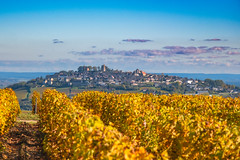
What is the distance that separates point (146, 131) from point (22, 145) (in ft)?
22.4

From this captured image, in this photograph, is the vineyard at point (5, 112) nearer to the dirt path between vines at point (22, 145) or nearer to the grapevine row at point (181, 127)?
the dirt path between vines at point (22, 145)

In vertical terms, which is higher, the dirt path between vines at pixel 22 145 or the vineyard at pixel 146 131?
the vineyard at pixel 146 131

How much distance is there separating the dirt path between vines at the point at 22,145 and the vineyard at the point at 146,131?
3.96 feet

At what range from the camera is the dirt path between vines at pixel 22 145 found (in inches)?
431

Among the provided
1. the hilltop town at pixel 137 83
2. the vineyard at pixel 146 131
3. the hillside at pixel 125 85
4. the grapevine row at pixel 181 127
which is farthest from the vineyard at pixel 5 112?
the hilltop town at pixel 137 83

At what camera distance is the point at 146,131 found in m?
8.91

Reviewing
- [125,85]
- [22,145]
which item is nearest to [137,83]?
[125,85]

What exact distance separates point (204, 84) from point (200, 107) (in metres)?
142

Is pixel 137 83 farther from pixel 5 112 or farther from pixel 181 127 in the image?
pixel 181 127

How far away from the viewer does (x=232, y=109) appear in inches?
484

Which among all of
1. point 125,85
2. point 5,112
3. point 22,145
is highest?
point 5,112

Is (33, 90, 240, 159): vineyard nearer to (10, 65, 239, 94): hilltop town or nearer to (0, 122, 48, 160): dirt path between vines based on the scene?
(0, 122, 48, 160): dirt path between vines

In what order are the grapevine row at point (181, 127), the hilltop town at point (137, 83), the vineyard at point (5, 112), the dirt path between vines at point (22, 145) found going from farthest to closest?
1. the hilltop town at point (137, 83)
2. the vineyard at point (5, 112)
3. the dirt path between vines at point (22, 145)
4. the grapevine row at point (181, 127)

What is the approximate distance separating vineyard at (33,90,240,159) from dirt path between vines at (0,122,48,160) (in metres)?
1.21
